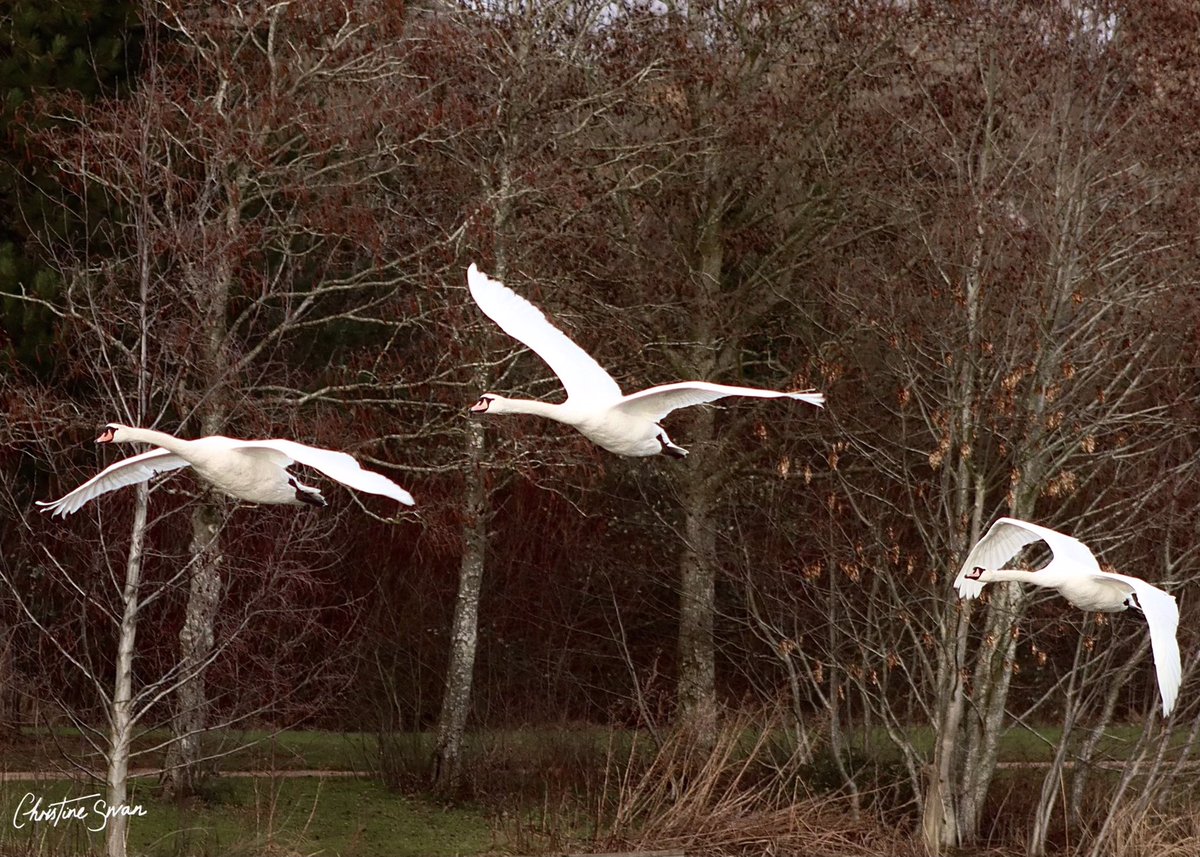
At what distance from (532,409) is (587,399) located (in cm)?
46

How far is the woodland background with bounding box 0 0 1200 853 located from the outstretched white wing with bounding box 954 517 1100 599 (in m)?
2.26

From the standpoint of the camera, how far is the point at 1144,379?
1820 cm

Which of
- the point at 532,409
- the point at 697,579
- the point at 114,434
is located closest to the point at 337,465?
the point at 532,409

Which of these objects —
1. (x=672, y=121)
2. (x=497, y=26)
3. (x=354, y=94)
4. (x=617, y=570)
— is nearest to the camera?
(x=354, y=94)

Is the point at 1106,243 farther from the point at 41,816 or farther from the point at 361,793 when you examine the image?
the point at 41,816

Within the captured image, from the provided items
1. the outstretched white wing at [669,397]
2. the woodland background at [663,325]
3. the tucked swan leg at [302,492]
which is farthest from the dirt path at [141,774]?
the outstretched white wing at [669,397]

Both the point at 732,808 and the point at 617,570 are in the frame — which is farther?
the point at 617,570

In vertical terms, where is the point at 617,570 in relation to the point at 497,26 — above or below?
below

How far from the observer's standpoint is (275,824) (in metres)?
15.9

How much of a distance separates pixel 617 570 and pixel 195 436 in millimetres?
6983

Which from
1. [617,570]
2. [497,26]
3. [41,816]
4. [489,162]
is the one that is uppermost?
[497,26]

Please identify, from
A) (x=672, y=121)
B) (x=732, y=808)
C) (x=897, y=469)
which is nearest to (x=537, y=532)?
(x=672, y=121)

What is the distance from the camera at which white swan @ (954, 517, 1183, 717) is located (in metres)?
11.5
